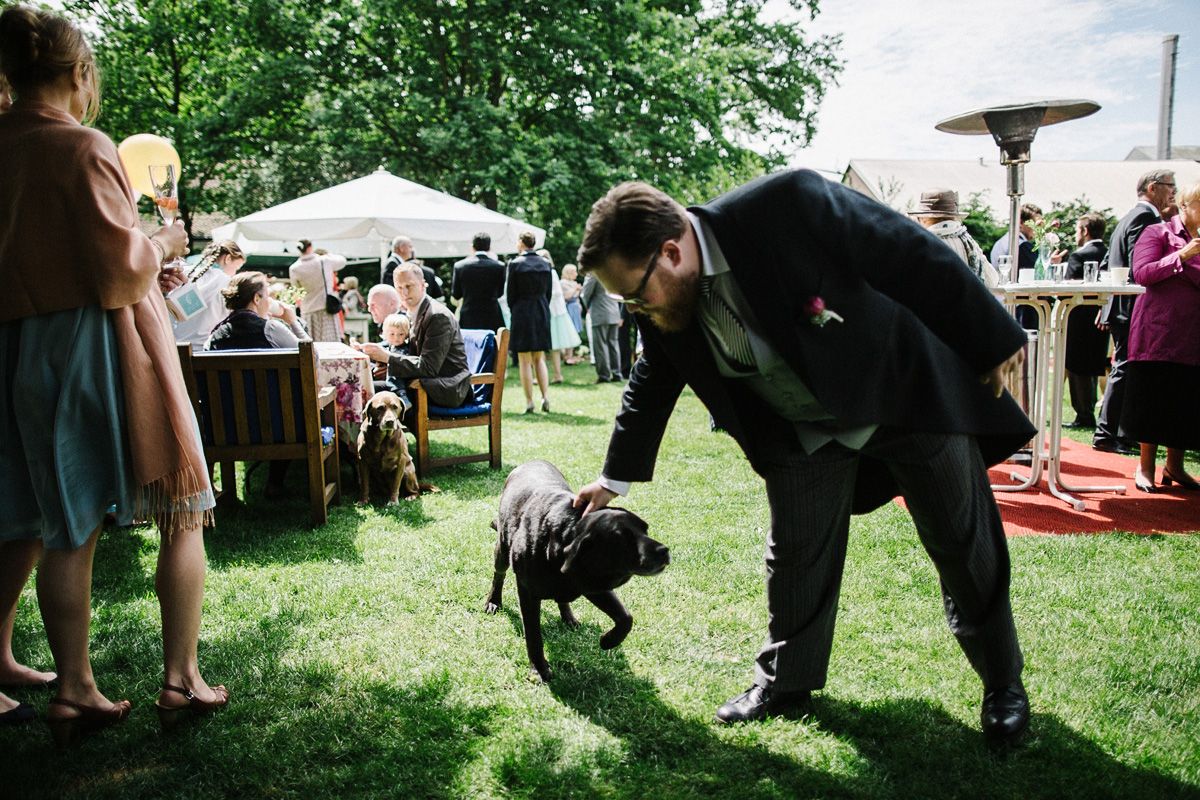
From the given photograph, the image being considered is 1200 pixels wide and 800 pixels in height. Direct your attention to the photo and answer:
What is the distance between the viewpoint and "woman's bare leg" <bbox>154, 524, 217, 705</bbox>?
96.6 inches

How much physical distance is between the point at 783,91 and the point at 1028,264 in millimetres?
16341

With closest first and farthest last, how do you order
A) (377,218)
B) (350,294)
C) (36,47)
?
(36,47) < (377,218) < (350,294)

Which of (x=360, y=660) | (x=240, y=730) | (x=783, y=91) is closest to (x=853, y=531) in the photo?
(x=360, y=660)

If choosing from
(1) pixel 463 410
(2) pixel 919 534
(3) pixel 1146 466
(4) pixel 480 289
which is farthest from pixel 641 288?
(4) pixel 480 289

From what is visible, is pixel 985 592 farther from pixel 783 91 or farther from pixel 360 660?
pixel 783 91

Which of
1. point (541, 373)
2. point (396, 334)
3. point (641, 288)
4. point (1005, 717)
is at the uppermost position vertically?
point (641, 288)

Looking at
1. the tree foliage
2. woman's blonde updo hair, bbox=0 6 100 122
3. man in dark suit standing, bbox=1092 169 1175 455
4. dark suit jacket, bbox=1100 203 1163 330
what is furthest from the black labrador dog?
the tree foliage

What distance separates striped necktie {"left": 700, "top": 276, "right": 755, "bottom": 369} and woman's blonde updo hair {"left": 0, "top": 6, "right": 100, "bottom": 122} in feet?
6.13

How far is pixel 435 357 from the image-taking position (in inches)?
243

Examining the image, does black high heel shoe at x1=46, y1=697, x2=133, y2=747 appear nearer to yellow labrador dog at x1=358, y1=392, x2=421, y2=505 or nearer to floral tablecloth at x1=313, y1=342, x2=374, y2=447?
yellow labrador dog at x1=358, y1=392, x2=421, y2=505

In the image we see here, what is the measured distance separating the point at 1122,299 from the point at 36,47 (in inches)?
309

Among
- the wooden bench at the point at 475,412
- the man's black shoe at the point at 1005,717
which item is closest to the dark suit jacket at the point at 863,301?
the man's black shoe at the point at 1005,717

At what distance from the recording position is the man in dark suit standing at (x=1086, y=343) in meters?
7.81

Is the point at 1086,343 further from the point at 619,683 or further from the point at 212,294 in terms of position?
the point at 212,294
